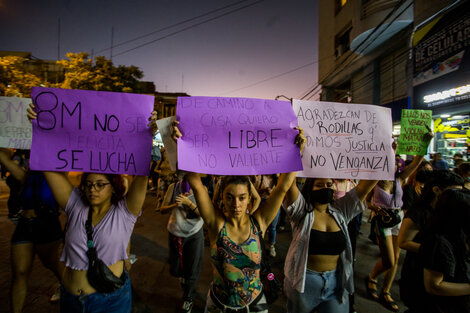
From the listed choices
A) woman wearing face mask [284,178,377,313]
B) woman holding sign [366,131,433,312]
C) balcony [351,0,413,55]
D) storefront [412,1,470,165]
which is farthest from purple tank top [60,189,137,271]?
balcony [351,0,413,55]

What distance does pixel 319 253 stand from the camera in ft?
7.09

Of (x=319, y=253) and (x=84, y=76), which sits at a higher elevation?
(x=84, y=76)

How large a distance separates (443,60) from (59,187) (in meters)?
12.2

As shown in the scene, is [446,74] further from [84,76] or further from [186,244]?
[84,76]

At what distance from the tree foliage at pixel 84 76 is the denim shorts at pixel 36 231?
10.8 m

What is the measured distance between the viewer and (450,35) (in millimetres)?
8227

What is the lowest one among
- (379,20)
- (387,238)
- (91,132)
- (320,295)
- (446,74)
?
(320,295)

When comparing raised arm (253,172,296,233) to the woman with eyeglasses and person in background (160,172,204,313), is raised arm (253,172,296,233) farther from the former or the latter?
person in background (160,172,204,313)

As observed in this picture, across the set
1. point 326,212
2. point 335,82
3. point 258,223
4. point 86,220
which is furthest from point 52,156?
point 335,82

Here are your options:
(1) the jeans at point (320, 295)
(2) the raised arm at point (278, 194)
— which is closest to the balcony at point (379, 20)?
(2) the raised arm at point (278, 194)

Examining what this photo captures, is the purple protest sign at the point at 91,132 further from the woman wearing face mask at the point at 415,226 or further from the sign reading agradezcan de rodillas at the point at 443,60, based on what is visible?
the sign reading agradezcan de rodillas at the point at 443,60

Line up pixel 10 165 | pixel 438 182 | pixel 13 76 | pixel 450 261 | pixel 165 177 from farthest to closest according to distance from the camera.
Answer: pixel 13 76 → pixel 165 177 → pixel 438 182 → pixel 10 165 → pixel 450 261

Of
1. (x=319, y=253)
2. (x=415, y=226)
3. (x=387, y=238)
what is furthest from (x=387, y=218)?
(x=319, y=253)

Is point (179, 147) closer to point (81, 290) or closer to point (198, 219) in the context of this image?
point (81, 290)
